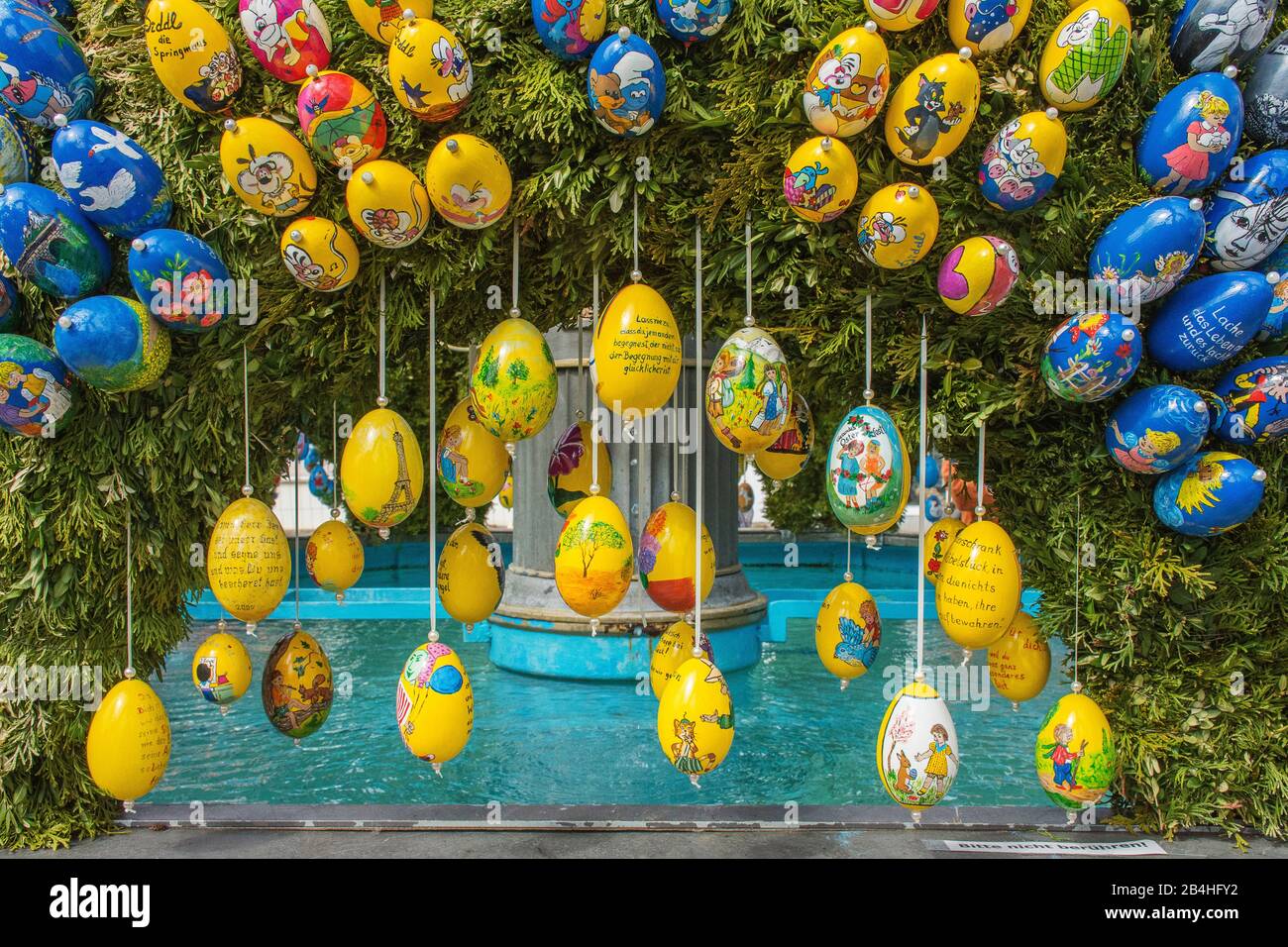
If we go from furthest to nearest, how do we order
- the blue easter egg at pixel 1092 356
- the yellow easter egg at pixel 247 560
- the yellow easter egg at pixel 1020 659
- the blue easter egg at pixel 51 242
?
the yellow easter egg at pixel 1020 659
the yellow easter egg at pixel 247 560
the blue easter egg at pixel 51 242
the blue easter egg at pixel 1092 356

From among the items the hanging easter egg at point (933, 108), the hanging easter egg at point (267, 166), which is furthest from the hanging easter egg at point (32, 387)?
the hanging easter egg at point (933, 108)

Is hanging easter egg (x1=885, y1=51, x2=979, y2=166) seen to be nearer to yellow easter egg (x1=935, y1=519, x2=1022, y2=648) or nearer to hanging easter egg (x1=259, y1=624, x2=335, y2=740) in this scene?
yellow easter egg (x1=935, y1=519, x2=1022, y2=648)

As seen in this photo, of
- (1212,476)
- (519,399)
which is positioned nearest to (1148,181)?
(1212,476)

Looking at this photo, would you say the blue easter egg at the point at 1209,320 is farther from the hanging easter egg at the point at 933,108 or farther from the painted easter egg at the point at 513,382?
the painted easter egg at the point at 513,382

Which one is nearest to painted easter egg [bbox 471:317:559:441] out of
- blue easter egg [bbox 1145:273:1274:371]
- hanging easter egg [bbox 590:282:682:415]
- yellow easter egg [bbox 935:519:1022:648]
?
hanging easter egg [bbox 590:282:682:415]

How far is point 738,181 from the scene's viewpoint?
2371 millimetres

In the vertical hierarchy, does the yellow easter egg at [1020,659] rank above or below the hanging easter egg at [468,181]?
below

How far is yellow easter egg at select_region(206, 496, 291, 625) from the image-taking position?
256cm

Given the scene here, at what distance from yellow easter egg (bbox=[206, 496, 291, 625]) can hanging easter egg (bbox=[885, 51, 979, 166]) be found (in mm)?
1986

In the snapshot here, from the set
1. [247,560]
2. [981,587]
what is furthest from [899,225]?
[247,560]

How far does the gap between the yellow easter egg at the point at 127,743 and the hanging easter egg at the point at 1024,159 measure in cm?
274

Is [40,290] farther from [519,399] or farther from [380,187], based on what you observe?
[519,399]

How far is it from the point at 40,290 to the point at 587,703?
3.64 m

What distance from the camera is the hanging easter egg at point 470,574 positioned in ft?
9.12
